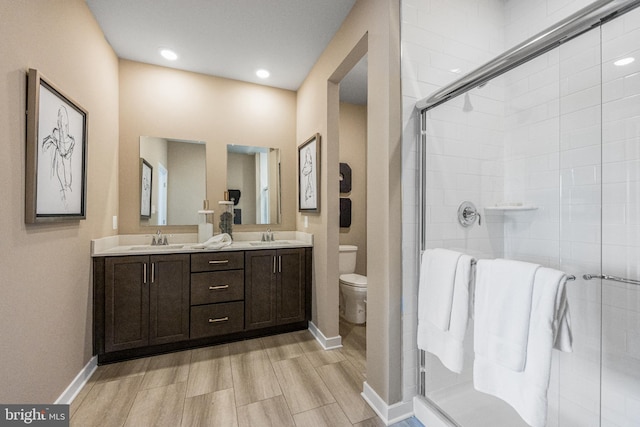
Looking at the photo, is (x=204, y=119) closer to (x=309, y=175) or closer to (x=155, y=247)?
(x=309, y=175)

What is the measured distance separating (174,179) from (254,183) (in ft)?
2.72

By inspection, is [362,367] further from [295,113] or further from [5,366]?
[295,113]

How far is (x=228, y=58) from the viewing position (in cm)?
260

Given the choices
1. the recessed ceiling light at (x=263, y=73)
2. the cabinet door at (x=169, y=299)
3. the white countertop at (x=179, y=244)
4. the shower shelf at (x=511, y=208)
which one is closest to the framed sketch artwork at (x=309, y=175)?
the white countertop at (x=179, y=244)

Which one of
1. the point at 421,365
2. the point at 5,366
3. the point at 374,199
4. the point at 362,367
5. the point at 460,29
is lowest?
the point at 362,367

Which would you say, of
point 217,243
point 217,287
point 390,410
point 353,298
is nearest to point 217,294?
point 217,287

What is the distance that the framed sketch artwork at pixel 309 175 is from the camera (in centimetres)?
255

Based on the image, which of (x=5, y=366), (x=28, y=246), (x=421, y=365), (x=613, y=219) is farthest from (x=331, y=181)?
→ (x=5, y=366)

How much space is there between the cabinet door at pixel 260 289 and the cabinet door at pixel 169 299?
0.51 metres

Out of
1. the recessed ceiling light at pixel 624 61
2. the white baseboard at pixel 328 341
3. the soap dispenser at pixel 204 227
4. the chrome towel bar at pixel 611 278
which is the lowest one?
the white baseboard at pixel 328 341

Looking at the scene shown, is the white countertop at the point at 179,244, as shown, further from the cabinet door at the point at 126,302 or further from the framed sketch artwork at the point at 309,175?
the framed sketch artwork at the point at 309,175

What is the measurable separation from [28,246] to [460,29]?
2825 millimetres

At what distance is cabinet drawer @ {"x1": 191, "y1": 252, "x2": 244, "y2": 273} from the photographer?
2.34 meters

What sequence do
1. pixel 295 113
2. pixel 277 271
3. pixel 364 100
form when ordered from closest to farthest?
1. pixel 277 271
2. pixel 295 113
3. pixel 364 100
